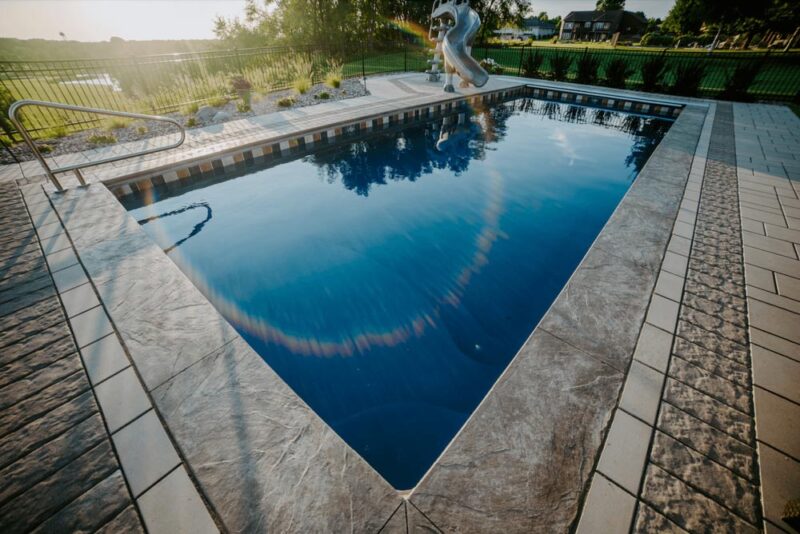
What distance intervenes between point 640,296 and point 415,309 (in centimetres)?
230

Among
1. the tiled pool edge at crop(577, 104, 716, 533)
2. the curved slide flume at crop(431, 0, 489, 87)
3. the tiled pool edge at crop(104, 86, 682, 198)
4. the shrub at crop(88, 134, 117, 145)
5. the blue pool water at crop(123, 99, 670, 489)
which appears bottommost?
the blue pool water at crop(123, 99, 670, 489)

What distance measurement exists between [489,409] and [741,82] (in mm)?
16553

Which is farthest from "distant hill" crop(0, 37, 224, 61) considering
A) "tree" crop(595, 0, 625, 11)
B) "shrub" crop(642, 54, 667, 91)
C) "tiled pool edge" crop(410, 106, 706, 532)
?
"tree" crop(595, 0, 625, 11)

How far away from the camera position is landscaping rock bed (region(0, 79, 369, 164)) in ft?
21.7

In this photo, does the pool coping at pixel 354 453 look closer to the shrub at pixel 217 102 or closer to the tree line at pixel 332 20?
the shrub at pixel 217 102

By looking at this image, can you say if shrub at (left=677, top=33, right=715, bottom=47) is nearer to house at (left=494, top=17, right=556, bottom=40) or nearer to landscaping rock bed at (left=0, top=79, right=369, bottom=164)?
house at (left=494, top=17, right=556, bottom=40)

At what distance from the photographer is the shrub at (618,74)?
A: 13.2 metres

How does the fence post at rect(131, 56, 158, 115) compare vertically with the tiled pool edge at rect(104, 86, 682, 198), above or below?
above

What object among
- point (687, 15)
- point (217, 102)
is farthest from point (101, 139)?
point (687, 15)

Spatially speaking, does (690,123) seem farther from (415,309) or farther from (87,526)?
(87,526)

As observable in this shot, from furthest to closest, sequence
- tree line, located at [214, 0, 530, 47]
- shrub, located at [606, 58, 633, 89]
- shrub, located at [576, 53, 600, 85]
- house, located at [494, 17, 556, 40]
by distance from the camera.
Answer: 1. house, located at [494, 17, 556, 40]
2. tree line, located at [214, 0, 530, 47]
3. shrub, located at [576, 53, 600, 85]
4. shrub, located at [606, 58, 633, 89]

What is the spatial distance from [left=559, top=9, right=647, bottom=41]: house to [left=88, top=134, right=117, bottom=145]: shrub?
8544 cm

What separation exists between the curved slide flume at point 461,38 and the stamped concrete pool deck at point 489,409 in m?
11.1

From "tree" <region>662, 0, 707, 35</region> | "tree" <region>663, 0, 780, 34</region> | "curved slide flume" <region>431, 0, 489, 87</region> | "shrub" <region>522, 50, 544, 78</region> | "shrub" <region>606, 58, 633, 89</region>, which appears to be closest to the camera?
"curved slide flume" <region>431, 0, 489, 87</region>
